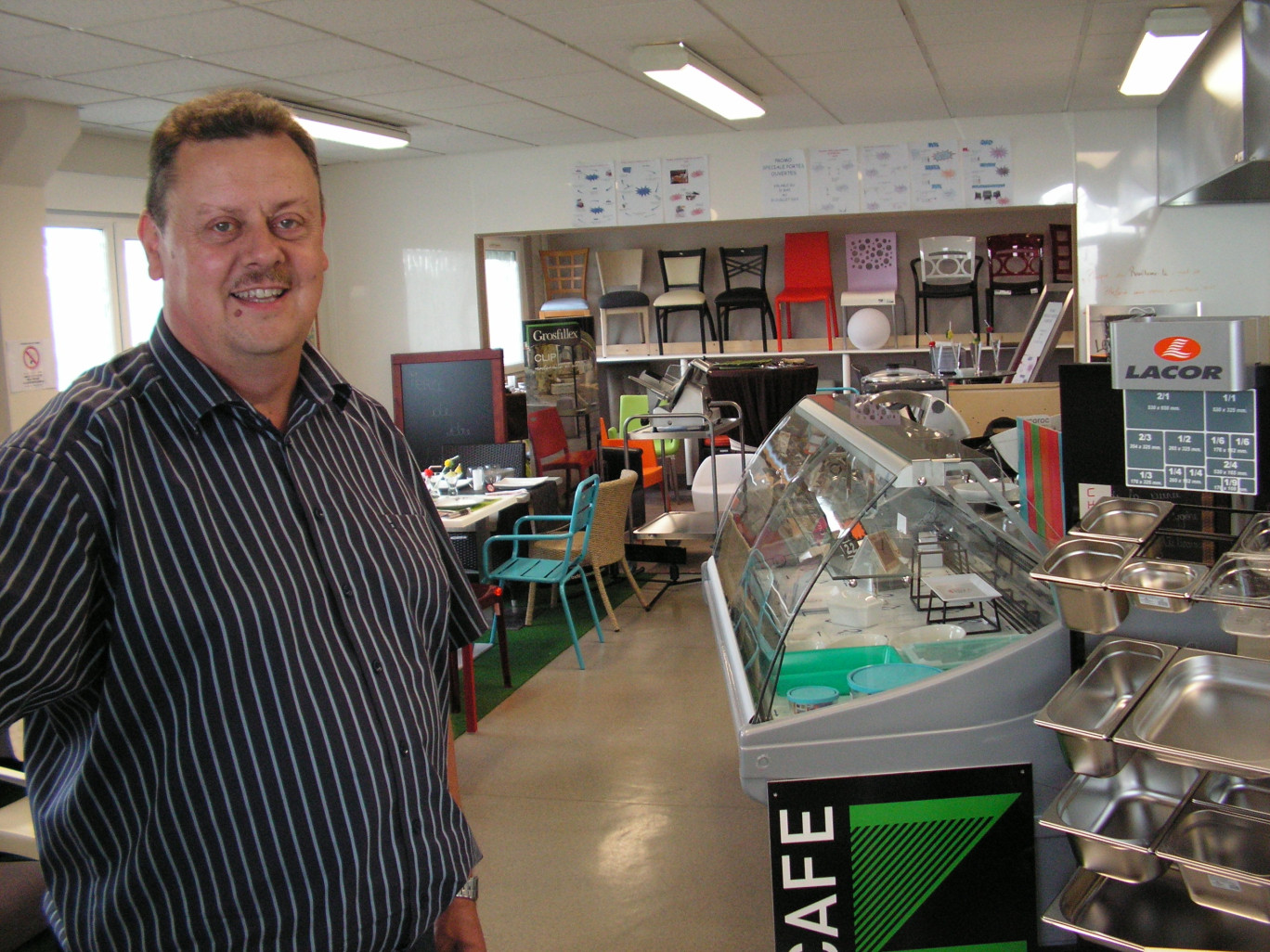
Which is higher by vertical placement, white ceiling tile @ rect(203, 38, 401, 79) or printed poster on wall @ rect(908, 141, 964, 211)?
white ceiling tile @ rect(203, 38, 401, 79)

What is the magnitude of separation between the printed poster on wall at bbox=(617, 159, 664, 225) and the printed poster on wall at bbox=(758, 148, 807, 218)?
0.76 m

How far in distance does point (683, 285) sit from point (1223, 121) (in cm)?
595

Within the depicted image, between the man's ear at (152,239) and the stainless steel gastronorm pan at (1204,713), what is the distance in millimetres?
1480

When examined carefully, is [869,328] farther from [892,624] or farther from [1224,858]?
[1224,858]

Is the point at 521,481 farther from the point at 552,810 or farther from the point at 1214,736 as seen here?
the point at 1214,736

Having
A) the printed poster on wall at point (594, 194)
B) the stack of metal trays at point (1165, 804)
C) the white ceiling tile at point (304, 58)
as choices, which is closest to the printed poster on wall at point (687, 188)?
the printed poster on wall at point (594, 194)

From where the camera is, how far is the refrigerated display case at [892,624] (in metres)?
2.14

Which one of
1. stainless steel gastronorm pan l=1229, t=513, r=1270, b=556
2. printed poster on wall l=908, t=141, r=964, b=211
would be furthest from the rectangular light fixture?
stainless steel gastronorm pan l=1229, t=513, r=1270, b=556

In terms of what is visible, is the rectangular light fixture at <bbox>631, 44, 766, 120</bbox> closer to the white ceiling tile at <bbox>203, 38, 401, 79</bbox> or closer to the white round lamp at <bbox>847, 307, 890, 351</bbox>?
the white ceiling tile at <bbox>203, 38, 401, 79</bbox>

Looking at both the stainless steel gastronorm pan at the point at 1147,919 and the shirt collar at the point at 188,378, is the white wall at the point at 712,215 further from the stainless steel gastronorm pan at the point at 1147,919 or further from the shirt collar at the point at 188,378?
the shirt collar at the point at 188,378

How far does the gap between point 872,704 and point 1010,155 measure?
594 cm

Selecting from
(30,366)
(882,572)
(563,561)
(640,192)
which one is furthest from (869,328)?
(882,572)

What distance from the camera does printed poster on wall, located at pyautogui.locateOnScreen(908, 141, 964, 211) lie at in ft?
23.4

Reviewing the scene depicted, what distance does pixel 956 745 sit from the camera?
214cm
